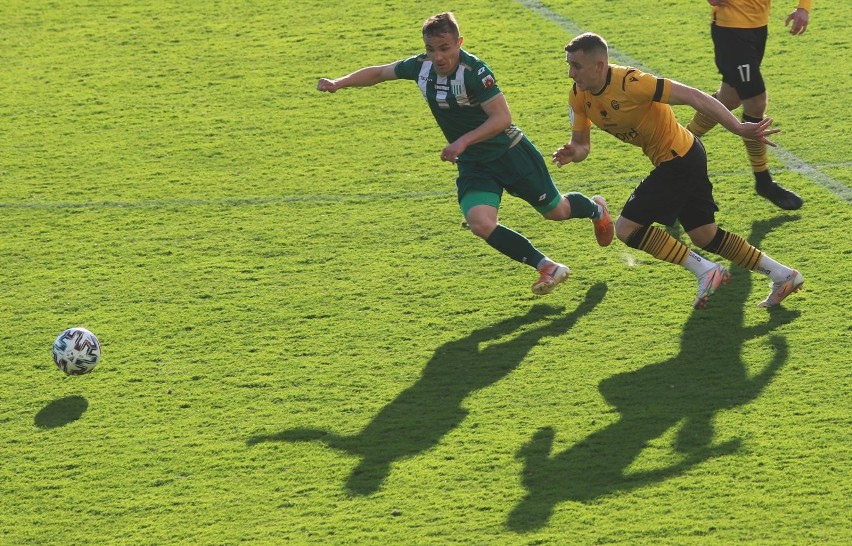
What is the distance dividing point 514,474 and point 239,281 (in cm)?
277

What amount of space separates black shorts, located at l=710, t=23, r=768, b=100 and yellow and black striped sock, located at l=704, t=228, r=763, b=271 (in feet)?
5.61

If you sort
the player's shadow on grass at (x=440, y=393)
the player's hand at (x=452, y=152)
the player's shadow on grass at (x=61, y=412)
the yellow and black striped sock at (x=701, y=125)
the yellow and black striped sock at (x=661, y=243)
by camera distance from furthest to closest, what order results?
1. the yellow and black striped sock at (x=701, y=125)
2. the yellow and black striped sock at (x=661, y=243)
3. the player's hand at (x=452, y=152)
4. the player's shadow on grass at (x=61, y=412)
5. the player's shadow on grass at (x=440, y=393)

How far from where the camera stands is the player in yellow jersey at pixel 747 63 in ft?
26.9

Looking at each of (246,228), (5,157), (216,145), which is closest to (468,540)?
(246,228)

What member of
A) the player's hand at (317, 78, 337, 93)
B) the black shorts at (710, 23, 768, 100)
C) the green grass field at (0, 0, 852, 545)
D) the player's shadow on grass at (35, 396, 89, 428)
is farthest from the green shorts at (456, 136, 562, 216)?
the player's shadow on grass at (35, 396, 89, 428)

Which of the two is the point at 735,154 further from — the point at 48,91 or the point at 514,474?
the point at 48,91

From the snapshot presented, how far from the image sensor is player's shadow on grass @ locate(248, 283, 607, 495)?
6094mm

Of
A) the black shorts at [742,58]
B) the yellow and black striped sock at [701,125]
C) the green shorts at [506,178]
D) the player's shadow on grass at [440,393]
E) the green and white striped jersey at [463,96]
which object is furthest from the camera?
the yellow and black striped sock at [701,125]

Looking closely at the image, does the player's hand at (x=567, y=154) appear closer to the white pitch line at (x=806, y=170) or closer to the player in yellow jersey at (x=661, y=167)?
the player in yellow jersey at (x=661, y=167)

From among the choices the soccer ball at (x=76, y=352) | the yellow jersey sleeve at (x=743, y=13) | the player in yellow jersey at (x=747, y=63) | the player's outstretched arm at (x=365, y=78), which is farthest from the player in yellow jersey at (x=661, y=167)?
the soccer ball at (x=76, y=352)

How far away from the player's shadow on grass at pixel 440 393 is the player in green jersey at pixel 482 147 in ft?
0.86

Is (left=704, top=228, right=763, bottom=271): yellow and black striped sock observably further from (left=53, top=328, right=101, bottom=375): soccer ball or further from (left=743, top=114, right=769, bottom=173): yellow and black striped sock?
(left=53, top=328, right=101, bottom=375): soccer ball

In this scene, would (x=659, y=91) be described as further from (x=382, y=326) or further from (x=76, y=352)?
(x=76, y=352)

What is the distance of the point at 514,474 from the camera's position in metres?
5.82
